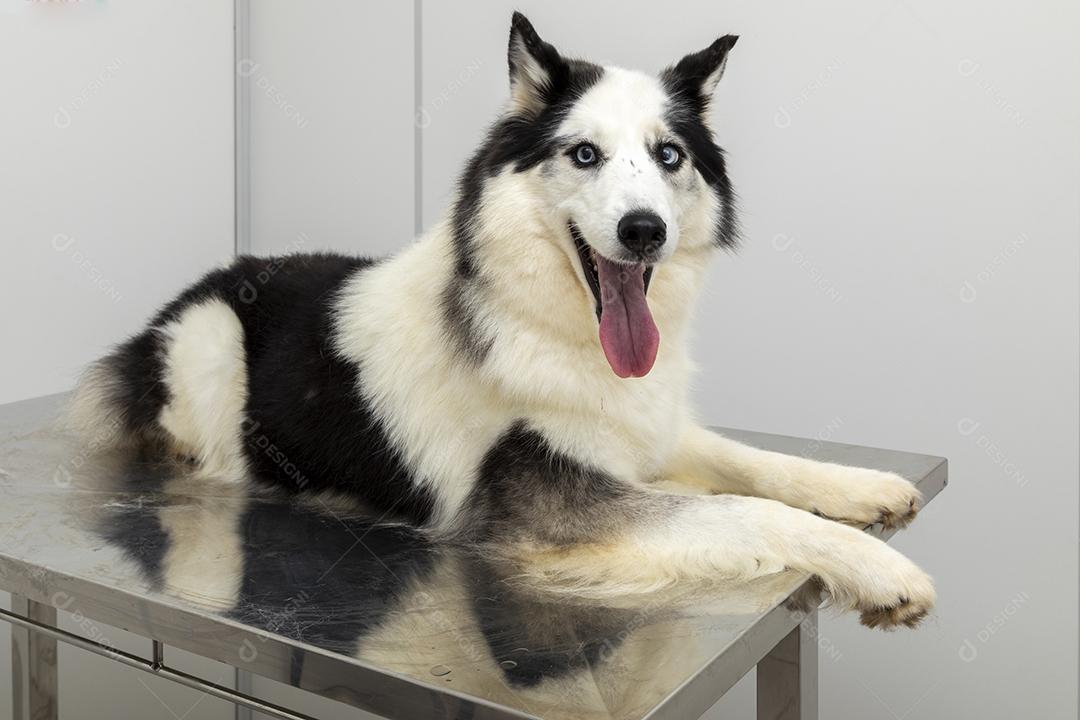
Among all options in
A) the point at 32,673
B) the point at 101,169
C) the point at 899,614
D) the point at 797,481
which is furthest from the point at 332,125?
the point at 899,614

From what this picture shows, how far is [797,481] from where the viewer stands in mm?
1853

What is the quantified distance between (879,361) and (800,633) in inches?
52.8

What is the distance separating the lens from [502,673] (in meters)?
1.24

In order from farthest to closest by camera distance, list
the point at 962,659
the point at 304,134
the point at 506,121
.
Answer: the point at 304,134, the point at 962,659, the point at 506,121

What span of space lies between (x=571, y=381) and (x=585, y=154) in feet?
1.27

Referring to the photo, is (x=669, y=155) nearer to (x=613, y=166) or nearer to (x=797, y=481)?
(x=613, y=166)

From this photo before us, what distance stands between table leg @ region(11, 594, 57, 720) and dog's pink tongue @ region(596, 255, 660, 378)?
184 cm

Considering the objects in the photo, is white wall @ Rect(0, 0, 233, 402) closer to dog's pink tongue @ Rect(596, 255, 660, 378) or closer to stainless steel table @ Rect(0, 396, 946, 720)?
stainless steel table @ Rect(0, 396, 946, 720)

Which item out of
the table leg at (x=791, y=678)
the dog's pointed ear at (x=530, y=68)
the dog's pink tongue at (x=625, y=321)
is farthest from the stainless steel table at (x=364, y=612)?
the dog's pointed ear at (x=530, y=68)

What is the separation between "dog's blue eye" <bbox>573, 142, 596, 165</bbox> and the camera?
5.60ft

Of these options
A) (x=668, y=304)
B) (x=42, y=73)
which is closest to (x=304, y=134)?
(x=42, y=73)

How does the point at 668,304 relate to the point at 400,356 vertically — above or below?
above

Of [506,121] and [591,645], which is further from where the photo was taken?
[506,121]

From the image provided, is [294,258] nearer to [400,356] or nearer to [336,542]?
[400,356]
